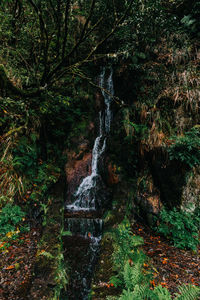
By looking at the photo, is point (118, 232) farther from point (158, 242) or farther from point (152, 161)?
point (152, 161)

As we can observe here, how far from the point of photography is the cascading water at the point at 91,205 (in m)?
2.93

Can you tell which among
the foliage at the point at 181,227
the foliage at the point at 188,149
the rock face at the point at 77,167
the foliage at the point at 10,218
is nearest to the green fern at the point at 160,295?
the foliage at the point at 181,227

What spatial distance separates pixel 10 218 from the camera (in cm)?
343

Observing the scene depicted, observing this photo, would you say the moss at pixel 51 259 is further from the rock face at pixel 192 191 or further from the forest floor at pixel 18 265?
the rock face at pixel 192 191

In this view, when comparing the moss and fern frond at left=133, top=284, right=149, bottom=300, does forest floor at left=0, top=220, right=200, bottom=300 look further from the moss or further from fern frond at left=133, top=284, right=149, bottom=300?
fern frond at left=133, top=284, right=149, bottom=300

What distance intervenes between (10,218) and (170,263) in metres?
3.55

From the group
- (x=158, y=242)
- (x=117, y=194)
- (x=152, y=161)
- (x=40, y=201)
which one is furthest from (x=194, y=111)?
(x=40, y=201)

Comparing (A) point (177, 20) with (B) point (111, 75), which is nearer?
(A) point (177, 20)

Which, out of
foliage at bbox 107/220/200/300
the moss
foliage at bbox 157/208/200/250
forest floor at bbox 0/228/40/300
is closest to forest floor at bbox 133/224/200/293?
foliage at bbox 157/208/200/250

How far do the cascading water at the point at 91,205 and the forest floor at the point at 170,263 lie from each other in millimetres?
1201

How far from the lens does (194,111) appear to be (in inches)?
162

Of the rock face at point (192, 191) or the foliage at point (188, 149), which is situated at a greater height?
the foliage at point (188, 149)

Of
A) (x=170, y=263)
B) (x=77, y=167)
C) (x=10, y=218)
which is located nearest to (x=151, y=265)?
(x=170, y=263)

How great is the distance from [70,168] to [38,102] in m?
2.24
